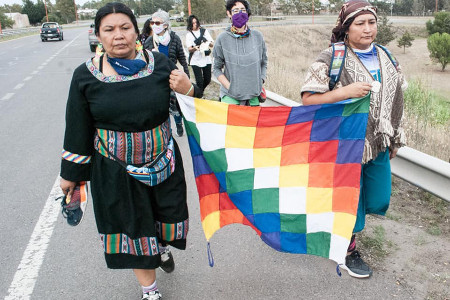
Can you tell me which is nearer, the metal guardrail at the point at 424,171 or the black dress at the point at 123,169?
the black dress at the point at 123,169

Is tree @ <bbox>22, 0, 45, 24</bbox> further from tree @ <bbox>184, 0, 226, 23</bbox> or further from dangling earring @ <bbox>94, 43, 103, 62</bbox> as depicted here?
dangling earring @ <bbox>94, 43, 103, 62</bbox>

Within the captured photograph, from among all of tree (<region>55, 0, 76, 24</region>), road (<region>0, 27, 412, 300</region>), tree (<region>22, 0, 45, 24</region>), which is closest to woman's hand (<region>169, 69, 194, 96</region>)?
road (<region>0, 27, 412, 300</region>)

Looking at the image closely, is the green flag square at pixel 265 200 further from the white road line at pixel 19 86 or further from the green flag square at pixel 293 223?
the white road line at pixel 19 86

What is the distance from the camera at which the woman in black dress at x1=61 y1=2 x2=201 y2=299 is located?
2.49 meters

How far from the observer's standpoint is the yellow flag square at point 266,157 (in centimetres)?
291

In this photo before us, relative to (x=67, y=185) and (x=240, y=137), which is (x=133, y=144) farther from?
(x=240, y=137)

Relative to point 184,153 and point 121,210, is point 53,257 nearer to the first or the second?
point 121,210

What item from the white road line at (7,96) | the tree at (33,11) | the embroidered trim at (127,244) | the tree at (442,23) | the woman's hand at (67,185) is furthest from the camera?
the tree at (33,11)

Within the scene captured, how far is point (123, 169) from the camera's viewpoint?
2650mm

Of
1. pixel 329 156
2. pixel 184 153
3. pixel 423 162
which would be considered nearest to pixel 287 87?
pixel 184 153

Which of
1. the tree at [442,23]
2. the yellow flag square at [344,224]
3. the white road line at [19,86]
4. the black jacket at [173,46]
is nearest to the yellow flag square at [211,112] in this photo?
the yellow flag square at [344,224]

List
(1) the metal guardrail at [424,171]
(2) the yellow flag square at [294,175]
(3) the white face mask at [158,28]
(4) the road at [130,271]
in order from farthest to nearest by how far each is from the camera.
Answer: (3) the white face mask at [158,28]
(1) the metal guardrail at [424,171]
(4) the road at [130,271]
(2) the yellow flag square at [294,175]

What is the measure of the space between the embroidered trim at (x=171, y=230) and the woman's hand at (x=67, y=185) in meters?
0.60

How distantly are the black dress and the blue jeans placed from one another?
1298 millimetres
